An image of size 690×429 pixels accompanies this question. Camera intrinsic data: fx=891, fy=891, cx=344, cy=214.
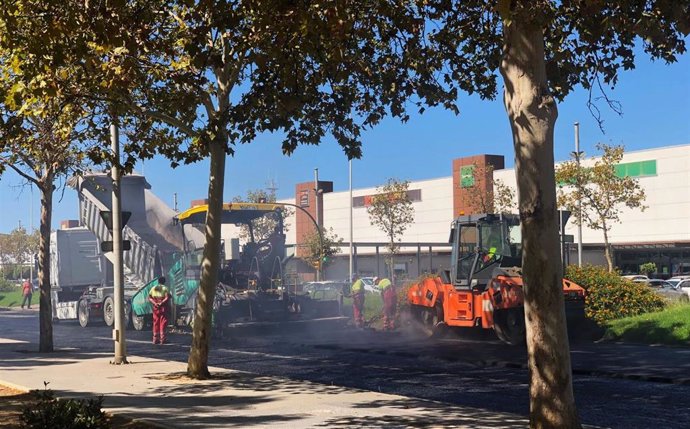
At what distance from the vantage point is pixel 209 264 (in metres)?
13.3

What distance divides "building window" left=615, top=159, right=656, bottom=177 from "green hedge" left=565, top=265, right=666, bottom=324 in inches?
1413

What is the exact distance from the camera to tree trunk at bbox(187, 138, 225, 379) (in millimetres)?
13219

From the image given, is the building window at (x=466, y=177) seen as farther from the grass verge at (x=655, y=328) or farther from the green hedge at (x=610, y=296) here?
the grass verge at (x=655, y=328)

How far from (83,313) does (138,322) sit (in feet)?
13.9

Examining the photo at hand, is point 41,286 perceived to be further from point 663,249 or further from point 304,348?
point 663,249

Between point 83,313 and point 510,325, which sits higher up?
point 83,313

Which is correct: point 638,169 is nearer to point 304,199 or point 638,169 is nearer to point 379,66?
point 304,199

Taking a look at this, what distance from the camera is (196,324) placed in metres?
13.4

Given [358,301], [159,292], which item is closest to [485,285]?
[358,301]

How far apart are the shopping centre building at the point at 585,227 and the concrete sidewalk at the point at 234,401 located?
28.1m

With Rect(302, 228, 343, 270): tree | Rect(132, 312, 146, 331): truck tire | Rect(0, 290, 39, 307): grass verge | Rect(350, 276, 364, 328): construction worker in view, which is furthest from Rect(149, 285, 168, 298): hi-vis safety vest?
Rect(0, 290, 39, 307): grass verge

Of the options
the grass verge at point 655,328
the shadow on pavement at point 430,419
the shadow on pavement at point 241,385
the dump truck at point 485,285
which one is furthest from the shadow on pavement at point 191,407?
the grass verge at point 655,328

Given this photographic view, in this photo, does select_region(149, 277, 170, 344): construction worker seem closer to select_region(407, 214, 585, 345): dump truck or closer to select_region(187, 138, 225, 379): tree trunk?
select_region(407, 214, 585, 345): dump truck

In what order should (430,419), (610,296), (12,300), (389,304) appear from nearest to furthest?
1. (430,419)
2. (610,296)
3. (389,304)
4. (12,300)
